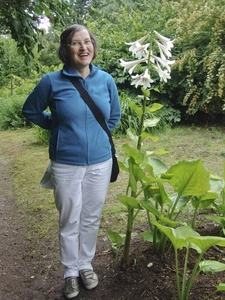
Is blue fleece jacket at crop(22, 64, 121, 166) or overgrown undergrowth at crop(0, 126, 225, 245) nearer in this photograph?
blue fleece jacket at crop(22, 64, 121, 166)

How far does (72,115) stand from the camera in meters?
2.21

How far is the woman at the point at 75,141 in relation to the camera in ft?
7.31

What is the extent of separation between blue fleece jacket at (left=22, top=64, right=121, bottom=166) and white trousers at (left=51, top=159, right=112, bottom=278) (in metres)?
0.08

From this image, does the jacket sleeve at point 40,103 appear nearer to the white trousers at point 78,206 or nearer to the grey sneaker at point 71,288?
the white trousers at point 78,206

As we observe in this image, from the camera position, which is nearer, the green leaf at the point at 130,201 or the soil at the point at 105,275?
the green leaf at the point at 130,201

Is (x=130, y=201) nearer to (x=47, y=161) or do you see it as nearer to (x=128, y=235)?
(x=128, y=235)

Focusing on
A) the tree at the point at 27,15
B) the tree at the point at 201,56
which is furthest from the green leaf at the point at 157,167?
the tree at the point at 201,56

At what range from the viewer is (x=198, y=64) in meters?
7.62

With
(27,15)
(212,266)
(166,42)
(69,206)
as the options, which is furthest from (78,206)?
(27,15)

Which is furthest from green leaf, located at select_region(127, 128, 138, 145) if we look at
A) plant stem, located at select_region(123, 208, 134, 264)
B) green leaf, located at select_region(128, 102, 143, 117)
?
plant stem, located at select_region(123, 208, 134, 264)

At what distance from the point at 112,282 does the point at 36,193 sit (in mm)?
2485

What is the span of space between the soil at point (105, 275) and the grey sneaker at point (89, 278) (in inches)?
1.6

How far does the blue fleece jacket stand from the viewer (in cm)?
222

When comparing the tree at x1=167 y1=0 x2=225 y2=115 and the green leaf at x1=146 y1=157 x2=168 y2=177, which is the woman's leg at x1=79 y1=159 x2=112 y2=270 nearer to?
the green leaf at x1=146 y1=157 x2=168 y2=177
